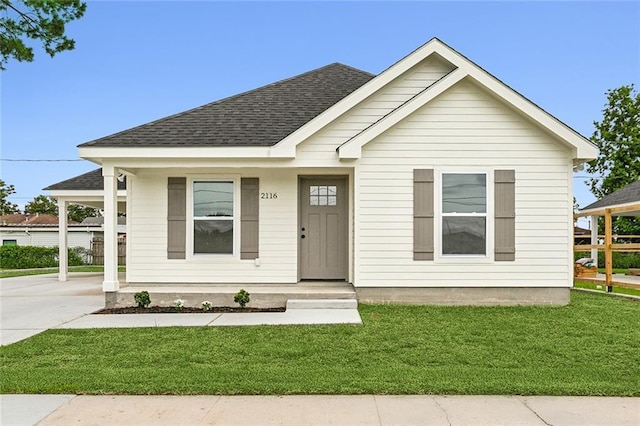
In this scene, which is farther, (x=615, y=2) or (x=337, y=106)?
(x=615, y=2)

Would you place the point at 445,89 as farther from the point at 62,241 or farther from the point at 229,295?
the point at 62,241

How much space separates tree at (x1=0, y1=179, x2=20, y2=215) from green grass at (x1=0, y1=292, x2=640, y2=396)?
Answer: 151 feet

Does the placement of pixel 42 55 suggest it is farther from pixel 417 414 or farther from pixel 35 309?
pixel 417 414

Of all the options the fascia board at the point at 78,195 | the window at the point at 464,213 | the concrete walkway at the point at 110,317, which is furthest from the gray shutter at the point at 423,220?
the fascia board at the point at 78,195

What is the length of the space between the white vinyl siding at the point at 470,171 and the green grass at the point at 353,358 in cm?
109

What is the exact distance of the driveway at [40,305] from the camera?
6.52 meters

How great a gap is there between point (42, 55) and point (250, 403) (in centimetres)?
988

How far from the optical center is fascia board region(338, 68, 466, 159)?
7.86 metres

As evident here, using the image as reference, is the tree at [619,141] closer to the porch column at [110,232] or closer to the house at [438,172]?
the house at [438,172]

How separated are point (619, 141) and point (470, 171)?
81.9 feet

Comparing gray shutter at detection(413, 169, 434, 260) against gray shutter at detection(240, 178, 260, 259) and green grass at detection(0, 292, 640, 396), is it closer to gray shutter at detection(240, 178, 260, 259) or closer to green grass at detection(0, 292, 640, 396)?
green grass at detection(0, 292, 640, 396)

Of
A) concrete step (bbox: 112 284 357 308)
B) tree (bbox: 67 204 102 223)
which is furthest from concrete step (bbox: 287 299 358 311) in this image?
tree (bbox: 67 204 102 223)

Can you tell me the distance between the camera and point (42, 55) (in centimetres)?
991

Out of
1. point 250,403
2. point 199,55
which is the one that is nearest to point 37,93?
point 199,55
